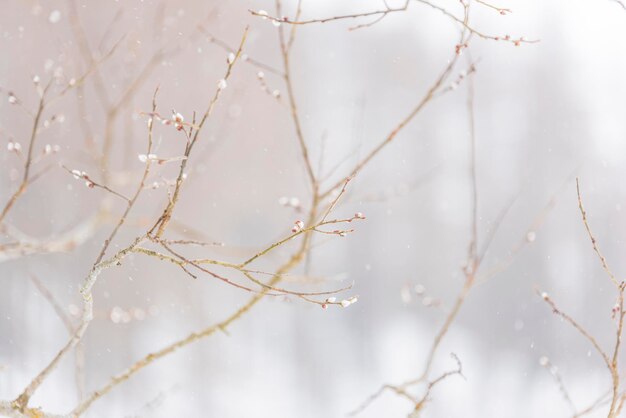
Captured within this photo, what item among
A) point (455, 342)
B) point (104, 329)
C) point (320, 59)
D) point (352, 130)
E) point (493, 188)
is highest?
point (320, 59)

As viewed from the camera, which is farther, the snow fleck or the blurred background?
the blurred background

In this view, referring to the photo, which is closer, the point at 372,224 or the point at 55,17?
the point at 55,17

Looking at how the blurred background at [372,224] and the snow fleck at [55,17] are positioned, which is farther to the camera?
the blurred background at [372,224]

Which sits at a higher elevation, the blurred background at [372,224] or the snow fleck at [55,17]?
the snow fleck at [55,17]

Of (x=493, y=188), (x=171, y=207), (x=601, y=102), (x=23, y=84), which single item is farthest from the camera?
(x=493, y=188)

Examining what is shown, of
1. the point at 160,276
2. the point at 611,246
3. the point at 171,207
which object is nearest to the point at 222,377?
the point at 160,276

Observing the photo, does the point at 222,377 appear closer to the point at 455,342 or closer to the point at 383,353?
the point at 383,353

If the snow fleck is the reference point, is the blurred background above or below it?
below

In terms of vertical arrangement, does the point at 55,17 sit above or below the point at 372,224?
above
